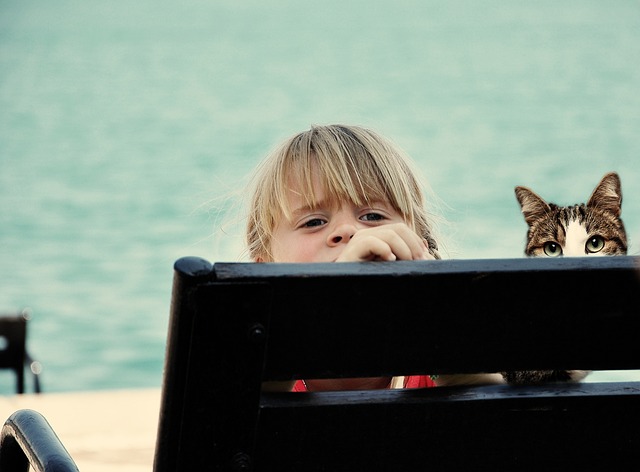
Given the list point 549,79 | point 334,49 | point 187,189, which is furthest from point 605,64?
point 187,189

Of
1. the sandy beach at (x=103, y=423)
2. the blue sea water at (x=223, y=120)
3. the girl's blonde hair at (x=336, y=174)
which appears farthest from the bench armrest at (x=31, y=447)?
the sandy beach at (x=103, y=423)

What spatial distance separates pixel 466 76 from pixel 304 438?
20.7m

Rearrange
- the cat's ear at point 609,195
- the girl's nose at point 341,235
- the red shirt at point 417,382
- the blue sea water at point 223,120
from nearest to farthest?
the girl's nose at point 341,235 → the red shirt at point 417,382 → the cat's ear at point 609,195 → the blue sea water at point 223,120

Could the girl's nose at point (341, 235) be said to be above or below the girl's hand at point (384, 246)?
above

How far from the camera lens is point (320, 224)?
5.82ft

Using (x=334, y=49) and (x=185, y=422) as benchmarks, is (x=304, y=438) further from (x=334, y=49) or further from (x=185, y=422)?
(x=334, y=49)

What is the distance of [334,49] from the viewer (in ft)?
82.7

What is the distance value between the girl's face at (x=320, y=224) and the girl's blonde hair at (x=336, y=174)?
0.4 inches

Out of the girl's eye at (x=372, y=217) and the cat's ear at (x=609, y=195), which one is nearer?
the girl's eye at (x=372, y=217)

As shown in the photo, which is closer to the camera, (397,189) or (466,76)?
(397,189)

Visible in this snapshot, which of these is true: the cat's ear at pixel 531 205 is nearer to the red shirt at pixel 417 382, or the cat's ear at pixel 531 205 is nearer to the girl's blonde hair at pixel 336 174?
the girl's blonde hair at pixel 336 174

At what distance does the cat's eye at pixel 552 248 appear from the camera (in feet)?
7.36

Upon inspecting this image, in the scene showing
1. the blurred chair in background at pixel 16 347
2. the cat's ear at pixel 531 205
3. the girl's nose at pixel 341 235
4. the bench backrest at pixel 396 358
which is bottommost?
the bench backrest at pixel 396 358

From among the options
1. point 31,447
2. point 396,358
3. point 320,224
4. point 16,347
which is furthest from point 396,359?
point 16,347
